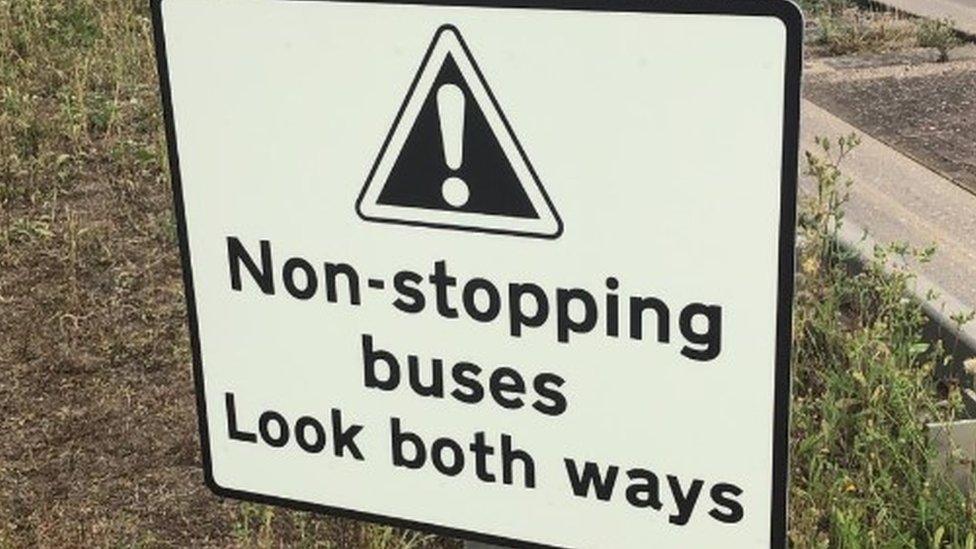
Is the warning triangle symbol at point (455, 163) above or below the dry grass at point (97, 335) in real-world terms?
above

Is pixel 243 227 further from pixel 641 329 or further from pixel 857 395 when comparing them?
pixel 857 395

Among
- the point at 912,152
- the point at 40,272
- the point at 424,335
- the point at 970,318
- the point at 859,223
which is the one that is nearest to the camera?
the point at 424,335

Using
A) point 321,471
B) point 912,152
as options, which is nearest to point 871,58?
point 912,152

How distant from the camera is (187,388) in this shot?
3.84m

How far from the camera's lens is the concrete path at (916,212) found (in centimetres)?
480

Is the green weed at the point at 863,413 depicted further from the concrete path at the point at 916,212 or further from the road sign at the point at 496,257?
the road sign at the point at 496,257

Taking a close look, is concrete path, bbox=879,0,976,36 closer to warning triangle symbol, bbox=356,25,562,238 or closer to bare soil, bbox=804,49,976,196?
bare soil, bbox=804,49,976,196

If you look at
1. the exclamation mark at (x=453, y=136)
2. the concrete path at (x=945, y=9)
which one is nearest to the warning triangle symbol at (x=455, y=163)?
the exclamation mark at (x=453, y=136)

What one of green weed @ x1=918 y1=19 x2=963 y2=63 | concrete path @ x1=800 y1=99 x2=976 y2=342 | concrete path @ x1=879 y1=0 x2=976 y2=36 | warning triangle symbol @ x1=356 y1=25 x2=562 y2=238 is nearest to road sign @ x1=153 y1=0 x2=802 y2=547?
warning triangle symbol @ x1=356 y1=25 x2=562 y2=238

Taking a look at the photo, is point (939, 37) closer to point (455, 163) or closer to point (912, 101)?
point (912, 101)

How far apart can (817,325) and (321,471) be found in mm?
2606

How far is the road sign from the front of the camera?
120 cm

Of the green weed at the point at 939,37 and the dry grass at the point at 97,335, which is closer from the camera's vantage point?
the dry grass at the point at 97,335

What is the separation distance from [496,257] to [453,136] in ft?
0.40
